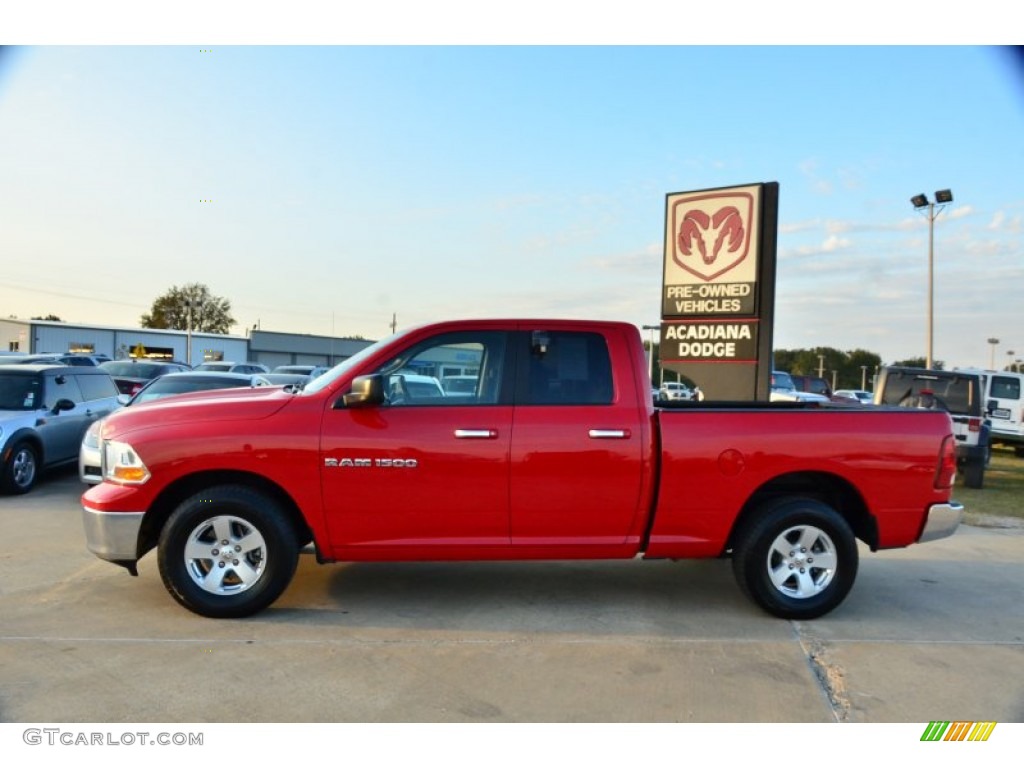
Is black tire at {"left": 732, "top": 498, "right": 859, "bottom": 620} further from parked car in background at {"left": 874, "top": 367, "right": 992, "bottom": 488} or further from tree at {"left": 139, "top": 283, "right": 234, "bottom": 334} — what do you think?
tree at {"left": 139, "top": 283, "right": 234, "bottom": 334}

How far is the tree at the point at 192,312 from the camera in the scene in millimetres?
93312

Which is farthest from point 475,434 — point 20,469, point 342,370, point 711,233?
point 711,233

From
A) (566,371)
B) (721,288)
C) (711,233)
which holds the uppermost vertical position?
(711,233)

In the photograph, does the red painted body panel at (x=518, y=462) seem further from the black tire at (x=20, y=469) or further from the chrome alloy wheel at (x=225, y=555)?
the black tire at (x=20, y=469)

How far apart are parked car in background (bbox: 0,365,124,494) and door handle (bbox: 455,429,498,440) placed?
21.9 feet

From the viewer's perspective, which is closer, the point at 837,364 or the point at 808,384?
the point at 808,384

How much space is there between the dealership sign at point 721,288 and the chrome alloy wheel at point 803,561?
528 cm

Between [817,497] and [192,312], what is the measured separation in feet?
329

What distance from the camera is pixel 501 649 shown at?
4281mm

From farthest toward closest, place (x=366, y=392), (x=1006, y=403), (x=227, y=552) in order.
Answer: (x=1006, y=403), (x=227, y=552), (x=366, y=392)

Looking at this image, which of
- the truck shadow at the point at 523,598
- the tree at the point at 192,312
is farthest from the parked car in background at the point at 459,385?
the tree at the point at 192,312

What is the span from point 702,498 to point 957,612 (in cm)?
213

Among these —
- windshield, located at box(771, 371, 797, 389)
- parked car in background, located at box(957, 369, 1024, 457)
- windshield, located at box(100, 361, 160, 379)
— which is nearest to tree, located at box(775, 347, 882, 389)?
windshield, located at box(771, 371, 797, 389)

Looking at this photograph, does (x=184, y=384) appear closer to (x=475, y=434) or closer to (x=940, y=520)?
(x=475, y=434)
